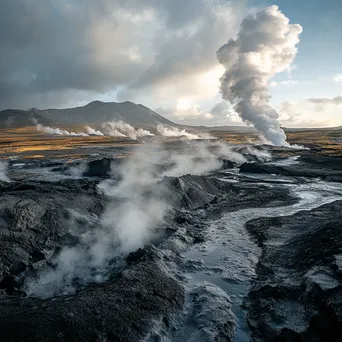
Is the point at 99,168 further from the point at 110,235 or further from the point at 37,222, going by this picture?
the point at 110,235

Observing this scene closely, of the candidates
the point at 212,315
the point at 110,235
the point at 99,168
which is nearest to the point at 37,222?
the point at 110,235

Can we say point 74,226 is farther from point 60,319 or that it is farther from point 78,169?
point 78,169

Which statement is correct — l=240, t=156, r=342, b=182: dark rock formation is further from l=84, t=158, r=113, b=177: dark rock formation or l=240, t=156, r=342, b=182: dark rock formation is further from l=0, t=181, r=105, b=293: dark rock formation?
l=0, t=181, r=105, b=293: dark rock formation

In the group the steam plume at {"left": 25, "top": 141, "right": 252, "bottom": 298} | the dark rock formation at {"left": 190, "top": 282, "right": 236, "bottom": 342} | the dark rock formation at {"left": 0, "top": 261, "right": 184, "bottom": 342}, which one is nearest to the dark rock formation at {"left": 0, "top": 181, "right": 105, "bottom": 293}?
the steam plume at {"left": 25, "top": 141, "right": 252, "bottom": 298}

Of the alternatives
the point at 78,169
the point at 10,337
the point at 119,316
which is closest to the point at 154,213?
the point at 119,316

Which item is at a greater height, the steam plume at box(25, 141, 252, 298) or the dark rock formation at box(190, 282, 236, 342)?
the steam plume at box(25, 141, 252, 298)

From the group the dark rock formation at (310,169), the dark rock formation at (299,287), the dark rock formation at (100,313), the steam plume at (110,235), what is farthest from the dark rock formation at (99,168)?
the dark rock formation at (100,313)
